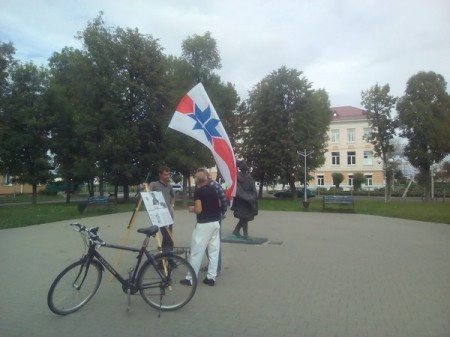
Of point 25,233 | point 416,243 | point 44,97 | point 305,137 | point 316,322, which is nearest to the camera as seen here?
point 316,322

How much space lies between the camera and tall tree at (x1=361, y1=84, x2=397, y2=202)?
109ft

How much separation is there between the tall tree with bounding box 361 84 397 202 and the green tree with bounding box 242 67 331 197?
18.6ft

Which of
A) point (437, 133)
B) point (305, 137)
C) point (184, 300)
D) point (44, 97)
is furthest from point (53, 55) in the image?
point (184, 300)

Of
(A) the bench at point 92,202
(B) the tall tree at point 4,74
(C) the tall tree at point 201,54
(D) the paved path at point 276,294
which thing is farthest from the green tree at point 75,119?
(D) the paved path at point 276,294

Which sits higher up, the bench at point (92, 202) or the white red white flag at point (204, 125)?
the white red white flag at point (204, 125)

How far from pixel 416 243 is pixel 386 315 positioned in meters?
6.63

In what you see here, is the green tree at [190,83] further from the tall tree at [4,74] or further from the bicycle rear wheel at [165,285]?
the bicycle rear wheel at [165,285]

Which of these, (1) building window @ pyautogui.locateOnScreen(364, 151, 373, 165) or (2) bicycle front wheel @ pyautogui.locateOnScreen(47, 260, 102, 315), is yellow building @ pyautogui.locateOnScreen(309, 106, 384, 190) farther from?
(2) bicycle front wheel @ pyautogui.locateOnScreen(47, 260, 102, 315)

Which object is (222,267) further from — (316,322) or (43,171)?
(43,171)

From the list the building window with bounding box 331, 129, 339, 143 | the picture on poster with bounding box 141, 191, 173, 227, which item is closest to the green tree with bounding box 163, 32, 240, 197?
the picture on poster with bounding box 141, 191, 173, 227

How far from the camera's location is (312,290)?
21.0 ft

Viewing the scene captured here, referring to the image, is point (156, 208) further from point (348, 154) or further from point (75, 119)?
point (348, 154)

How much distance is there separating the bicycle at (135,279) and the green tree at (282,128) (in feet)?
104

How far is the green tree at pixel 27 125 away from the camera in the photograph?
2780 cm
